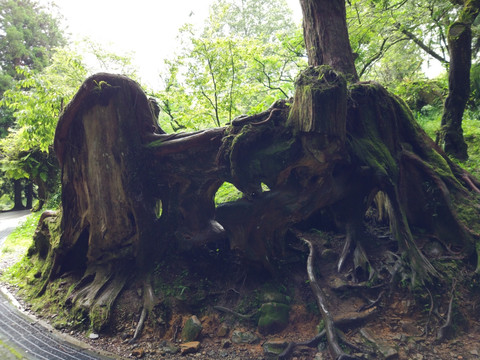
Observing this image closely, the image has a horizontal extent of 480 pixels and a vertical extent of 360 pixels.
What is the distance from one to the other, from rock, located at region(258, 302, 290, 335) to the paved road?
2.12 m

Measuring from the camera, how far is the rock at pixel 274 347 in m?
3.76

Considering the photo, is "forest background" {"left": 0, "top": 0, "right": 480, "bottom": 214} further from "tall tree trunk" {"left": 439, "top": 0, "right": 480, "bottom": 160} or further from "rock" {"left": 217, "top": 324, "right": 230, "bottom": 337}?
"rock" {"left": 217, "top": 324, "right": 230, "bottom": 337}

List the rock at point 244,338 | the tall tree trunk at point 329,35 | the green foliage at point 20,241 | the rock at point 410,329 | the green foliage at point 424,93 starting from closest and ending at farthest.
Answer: the rock at point 410,329 → the rock at point 244,338 → the tall tree trunk at point 329,35 → the green foliage at point 20,241 → the green foliage at point 424,93

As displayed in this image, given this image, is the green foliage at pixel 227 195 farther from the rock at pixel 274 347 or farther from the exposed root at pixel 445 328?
the exposed root at pixel 445 328

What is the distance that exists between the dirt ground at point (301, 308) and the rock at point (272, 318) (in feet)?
0.21

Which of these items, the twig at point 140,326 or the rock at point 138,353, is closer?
the rock at point 138,353


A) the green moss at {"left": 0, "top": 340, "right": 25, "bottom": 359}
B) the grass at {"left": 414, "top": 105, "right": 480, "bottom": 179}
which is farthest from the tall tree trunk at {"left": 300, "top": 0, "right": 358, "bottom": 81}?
the green moss at {"left": 0, "top": 340, "right": 25, "bottom": 359}

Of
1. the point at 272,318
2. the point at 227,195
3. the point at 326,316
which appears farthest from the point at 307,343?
the point at 227,195

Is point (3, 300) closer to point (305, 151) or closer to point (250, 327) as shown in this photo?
point (250, 327)

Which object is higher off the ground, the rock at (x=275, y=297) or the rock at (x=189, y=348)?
the rock at (x=275, y=297)

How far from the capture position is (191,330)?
4.22 meters

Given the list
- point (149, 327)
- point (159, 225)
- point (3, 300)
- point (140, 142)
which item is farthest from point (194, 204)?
point (3, 300)

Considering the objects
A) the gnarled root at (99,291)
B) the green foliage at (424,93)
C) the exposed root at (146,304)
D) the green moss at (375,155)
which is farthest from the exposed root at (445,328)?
the green foliage at (424,93)

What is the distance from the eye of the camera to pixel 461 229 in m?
4.59
